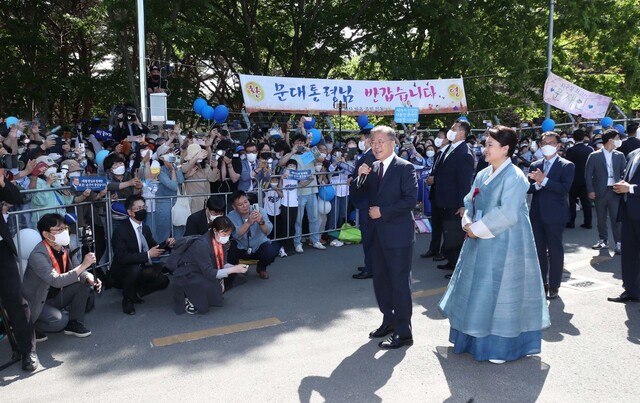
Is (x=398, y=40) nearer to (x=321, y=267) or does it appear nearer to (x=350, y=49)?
(x=350, y=49)

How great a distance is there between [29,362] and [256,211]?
A: 316cm

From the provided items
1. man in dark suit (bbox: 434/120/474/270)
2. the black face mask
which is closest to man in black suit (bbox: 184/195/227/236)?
the black face mask

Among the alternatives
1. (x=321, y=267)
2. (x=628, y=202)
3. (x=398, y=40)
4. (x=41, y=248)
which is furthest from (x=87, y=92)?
(x=628, y=202)

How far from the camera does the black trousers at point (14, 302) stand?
462cm

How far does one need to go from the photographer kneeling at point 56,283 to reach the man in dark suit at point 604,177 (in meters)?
7.53

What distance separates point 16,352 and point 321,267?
4.17 meters

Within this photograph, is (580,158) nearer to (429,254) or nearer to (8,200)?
(429,254)

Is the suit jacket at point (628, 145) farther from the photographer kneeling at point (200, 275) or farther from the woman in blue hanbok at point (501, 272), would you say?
the photographer kneeling at point (200, 275)

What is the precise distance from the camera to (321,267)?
8.01m

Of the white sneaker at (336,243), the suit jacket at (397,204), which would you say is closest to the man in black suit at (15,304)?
the suit jacket at (397,204)

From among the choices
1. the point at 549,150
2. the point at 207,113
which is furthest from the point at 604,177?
the point at 207,113

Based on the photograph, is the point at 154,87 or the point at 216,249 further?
the point at 154,87

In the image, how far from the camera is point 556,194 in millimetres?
6336

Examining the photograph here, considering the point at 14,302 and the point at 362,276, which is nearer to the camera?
the point at 14,302
